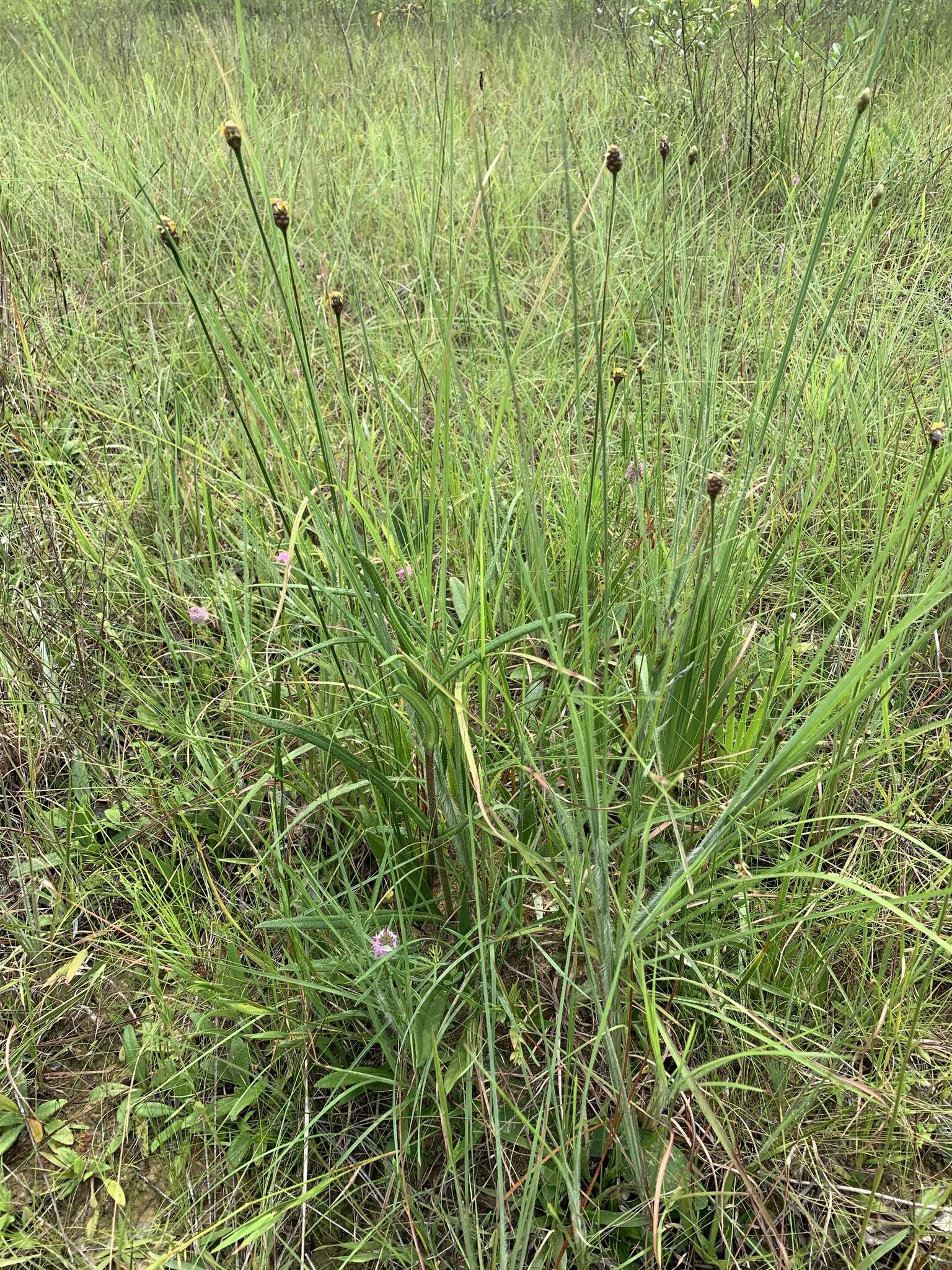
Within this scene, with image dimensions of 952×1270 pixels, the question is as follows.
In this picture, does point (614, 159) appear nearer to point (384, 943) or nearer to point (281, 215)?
point (281, 215)

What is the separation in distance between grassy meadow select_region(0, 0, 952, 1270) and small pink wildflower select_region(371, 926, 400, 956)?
0.04 ft

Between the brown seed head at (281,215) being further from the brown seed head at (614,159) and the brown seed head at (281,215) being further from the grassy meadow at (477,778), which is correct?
the brown seed head at (614,159)

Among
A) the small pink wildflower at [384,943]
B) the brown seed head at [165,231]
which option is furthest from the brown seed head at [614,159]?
the small pink wildflower at [384,943]

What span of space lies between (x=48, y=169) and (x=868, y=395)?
2.71 m

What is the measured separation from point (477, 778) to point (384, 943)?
38cm

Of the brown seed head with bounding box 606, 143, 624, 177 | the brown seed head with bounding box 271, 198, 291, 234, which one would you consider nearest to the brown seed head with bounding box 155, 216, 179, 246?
the brown seed head with bounding box 271, 198, 291, 234

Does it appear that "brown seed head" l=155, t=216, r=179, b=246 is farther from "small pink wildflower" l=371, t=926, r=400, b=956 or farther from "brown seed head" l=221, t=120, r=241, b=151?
"small pink wildflower" l=371, t=926, r=400, b=956

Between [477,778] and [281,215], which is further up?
[281,215]

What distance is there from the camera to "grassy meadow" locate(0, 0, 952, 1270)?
0.94 meters

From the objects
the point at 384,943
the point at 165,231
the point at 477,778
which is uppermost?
the point at 165,231

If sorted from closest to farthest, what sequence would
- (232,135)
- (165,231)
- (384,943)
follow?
(232,135) < (165,231) < (384,943)

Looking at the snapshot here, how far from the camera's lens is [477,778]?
0.82 m

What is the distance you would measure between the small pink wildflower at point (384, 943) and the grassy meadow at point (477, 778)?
0.04ft

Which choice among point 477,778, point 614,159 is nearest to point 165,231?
point 614,159
